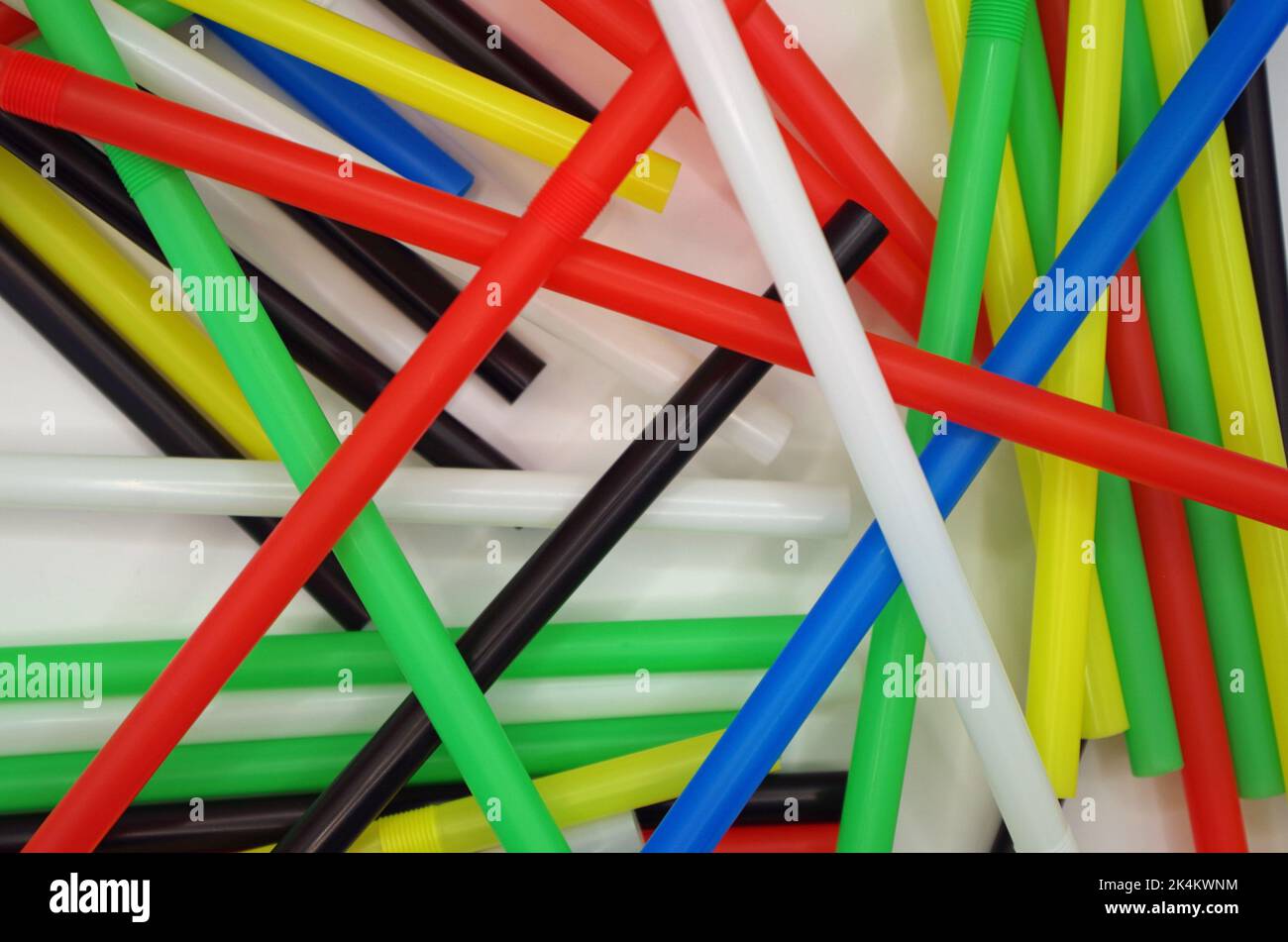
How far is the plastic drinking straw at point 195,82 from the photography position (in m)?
0.97

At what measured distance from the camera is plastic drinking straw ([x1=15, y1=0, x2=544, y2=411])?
0.97 metres

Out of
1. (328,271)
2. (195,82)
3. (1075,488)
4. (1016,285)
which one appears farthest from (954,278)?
(195,82)

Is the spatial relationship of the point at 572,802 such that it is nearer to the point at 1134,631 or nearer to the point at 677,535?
the point at 677,535

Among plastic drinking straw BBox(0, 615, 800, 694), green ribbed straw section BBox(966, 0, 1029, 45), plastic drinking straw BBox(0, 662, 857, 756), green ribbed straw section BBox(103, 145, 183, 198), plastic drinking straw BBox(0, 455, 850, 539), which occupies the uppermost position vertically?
green ribbed straw section BBox(966, 0, 1029, 45)

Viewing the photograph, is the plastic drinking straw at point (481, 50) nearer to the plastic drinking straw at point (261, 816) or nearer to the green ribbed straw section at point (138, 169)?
the green ribbed straw section at point (138, 169)

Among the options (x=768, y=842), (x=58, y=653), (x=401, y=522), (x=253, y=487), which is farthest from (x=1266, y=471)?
(x=58, y=653)

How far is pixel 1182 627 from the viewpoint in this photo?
1.02m

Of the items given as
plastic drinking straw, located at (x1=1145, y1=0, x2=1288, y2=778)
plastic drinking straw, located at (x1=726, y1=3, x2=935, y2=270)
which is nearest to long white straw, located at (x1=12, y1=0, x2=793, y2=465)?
plastic drinking straw, located at (x1=726, y1=3, x2=935, y2=270)

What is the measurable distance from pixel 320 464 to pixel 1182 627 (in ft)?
2.65

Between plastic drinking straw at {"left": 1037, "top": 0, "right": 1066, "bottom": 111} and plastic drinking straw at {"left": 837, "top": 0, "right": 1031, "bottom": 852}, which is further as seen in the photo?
plastic drinking straw at {"left": 1037, "top": 0, "right": 1066, "bottom": 111}

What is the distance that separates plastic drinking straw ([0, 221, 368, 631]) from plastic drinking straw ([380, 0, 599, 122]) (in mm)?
415

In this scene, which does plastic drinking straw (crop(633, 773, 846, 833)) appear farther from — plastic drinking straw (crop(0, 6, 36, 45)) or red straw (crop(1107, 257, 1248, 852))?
plastic drinking straw (crop(0, 6, 36, 45))

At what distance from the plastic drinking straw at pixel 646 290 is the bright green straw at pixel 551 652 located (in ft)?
0.89
